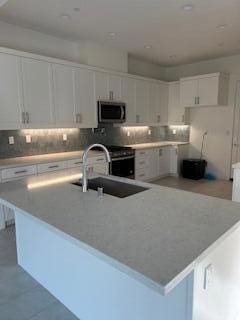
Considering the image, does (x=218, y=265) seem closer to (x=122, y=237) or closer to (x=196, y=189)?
(x=122, y=237)

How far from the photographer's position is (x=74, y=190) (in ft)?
6.13

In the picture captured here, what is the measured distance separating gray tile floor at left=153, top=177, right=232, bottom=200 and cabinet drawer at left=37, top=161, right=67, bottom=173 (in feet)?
8.48

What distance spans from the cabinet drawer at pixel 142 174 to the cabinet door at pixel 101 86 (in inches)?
68.0

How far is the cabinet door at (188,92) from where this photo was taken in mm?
5766

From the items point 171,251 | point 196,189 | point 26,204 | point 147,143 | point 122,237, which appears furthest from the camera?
point 147,143

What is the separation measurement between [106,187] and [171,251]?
1.16 m

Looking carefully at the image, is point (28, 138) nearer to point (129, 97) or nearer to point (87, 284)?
point (129, 97)

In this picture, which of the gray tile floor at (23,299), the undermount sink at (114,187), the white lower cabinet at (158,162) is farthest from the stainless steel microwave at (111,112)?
the gray tile floor at (23,299)

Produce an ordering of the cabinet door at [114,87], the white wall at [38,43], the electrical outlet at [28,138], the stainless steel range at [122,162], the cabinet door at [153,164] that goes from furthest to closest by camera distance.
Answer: the cabinet door at [153,164] < the cabinet door at [114,87] < the stainless steel range at [122,162] < the electrical outlet at [28,138] < the white wall at [38,43]

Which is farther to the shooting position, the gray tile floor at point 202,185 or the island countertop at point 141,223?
the gray tile floor at point 202,185

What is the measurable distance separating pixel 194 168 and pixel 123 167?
2045 mm

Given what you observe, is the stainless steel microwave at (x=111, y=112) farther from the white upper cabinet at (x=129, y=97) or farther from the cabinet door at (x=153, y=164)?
the cabinet door at (x=153, y=164)

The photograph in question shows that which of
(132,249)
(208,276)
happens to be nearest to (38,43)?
(132,249)

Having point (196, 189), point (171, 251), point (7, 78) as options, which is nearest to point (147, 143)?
point (196, 189)
